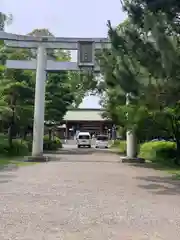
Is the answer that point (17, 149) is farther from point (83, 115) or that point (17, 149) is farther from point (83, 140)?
point (83, 115)

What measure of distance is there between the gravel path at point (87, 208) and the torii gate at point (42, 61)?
8.85m

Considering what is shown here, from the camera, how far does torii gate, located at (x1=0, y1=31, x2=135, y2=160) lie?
2186cm

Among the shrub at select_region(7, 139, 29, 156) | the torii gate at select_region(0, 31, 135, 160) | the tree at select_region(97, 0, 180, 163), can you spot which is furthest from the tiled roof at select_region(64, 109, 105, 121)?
the tree at select_region(97, 0, 180, 163)

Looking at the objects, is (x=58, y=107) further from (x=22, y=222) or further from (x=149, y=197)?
(x=22, y=222)

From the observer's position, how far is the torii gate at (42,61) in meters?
21.9

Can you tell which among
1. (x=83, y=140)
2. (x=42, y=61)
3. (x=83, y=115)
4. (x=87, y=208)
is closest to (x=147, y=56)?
(x=87, y=208)

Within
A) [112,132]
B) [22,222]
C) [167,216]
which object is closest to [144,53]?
[167,216]

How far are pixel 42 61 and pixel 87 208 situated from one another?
1559 centimetres

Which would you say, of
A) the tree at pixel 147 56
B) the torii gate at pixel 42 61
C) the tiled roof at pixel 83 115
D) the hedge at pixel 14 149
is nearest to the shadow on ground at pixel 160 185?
the tree at pixel 147 56

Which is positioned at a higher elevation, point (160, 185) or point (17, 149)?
point (17, 149)

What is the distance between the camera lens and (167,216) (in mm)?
7789

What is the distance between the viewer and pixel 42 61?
74.9 feet

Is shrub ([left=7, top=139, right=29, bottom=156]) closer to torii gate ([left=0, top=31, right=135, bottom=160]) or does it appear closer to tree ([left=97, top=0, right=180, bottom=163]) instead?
torii gate ([left=0, top=31, right=135, bottom=160])

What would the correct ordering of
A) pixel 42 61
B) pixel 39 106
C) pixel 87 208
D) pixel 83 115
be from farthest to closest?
pixel 83 115 < pixel 42 61 < pixel 39 106 < pixel 87 208
